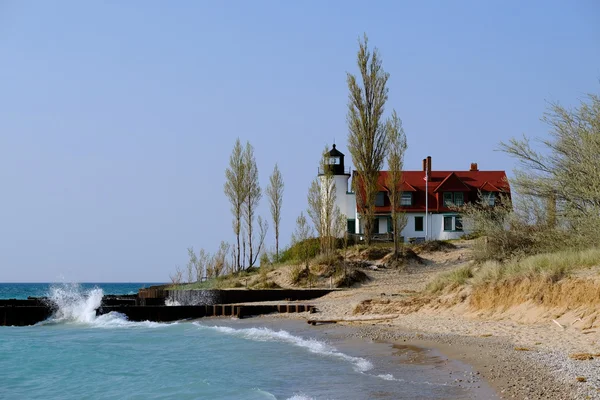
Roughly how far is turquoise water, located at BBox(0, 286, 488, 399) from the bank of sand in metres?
1.03

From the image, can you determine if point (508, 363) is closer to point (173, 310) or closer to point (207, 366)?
point (207, 366)

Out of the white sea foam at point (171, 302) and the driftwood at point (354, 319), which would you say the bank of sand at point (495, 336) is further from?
the white sea foam at point (171, 302)

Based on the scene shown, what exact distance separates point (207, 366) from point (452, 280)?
1032 centimetres

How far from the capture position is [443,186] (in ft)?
161

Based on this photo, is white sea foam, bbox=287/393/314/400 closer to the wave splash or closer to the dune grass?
the dune grass

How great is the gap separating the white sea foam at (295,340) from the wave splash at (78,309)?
240 inches

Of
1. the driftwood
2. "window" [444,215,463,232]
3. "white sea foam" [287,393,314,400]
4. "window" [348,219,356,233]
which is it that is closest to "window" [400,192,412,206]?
"window" [444,215,463,232]

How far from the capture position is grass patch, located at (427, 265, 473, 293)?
24125mm

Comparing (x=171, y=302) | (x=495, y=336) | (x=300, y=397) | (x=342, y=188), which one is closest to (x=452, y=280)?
(x=495, y=336)

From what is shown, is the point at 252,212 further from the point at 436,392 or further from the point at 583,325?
the point at 436,392

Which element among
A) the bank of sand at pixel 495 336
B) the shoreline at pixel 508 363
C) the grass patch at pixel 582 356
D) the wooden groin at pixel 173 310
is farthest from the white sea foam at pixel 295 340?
the grass patch at pixel 582 356

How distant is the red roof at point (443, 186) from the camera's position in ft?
161

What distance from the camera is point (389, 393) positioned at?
38.7ft

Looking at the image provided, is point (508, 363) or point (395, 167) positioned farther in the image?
point (395, 167)
